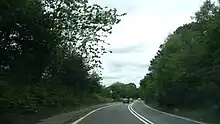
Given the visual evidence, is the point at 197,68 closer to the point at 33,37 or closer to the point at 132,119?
the point at 132,119

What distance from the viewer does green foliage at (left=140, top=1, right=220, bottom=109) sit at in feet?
101

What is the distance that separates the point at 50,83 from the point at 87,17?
20.2m

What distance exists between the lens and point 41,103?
34438mm

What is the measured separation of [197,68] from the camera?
35.2 m

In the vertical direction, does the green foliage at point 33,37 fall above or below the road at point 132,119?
above

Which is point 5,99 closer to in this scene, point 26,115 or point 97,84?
point 26,115

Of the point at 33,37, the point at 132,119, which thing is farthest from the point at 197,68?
the point at 33,37

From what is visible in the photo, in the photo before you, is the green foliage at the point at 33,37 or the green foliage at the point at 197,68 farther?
the green foliage at the point at 197,68

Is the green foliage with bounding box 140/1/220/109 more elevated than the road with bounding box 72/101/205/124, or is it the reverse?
the green foliage with bounding box 140/1/220/109

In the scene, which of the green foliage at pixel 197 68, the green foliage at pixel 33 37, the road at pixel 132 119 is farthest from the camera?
the green foliage at pixel 197 68

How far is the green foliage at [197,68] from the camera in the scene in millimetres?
30648

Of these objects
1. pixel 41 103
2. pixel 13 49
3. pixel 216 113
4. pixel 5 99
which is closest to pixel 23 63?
pixel 13 49

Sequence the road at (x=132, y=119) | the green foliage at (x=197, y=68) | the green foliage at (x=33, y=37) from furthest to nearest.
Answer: the green foliage at (x=197, y=68) → the road at (x=132, y=119) → the green foliage at (x=33, y=37)

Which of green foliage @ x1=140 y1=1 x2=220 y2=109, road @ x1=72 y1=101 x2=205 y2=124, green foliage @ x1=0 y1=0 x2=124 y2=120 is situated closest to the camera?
green foliage @ x1=0 y1=0 x2=124 y2=120
